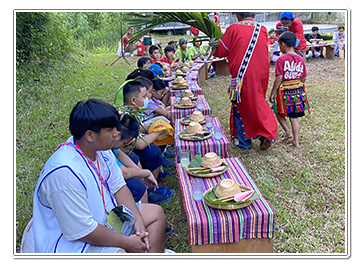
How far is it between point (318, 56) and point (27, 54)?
10661mm

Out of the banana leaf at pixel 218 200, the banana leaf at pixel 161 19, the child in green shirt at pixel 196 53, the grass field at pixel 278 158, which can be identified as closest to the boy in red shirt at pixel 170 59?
the grass field at pixel 278 158

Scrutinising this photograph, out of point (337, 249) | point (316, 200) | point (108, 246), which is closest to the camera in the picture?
point (108, 246)

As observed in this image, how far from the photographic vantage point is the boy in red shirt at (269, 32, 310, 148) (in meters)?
4.66

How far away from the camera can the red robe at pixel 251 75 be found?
4.50 metres

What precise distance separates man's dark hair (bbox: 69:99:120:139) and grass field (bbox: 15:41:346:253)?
1.48 meters

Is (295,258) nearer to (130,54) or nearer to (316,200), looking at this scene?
(316,200)

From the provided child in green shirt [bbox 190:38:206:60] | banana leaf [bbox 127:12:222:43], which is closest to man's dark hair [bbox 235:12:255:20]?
banana leaf [bbox 127:12:222:43]

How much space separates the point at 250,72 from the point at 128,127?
2.51m

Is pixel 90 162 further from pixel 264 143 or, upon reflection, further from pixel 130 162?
pixel 264 143

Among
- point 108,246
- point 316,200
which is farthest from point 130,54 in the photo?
point 108,246

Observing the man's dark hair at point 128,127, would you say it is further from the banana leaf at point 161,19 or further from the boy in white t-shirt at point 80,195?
the banana leaf at point 161,19

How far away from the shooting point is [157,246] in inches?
93.3

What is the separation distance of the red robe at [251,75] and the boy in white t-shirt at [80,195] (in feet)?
9.71

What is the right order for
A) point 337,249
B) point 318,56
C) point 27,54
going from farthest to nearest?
point 318,56 → point 27,54 → point 337,249
